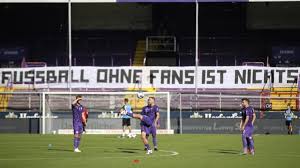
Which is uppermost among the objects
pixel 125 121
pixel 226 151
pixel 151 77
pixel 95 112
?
pixel 151 77

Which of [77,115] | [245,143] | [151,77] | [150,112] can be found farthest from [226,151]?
[151,77]

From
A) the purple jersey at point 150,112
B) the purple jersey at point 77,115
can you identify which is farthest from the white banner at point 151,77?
the purple jersey at point 150,112

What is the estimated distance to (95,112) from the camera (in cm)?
4344

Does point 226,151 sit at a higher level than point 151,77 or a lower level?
lower

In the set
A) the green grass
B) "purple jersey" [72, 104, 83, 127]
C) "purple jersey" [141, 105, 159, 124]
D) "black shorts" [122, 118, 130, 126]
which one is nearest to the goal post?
"black shorts" [122, 118, 130, 126]

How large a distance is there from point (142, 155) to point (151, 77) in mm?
22530

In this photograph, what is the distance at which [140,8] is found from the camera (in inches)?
2141

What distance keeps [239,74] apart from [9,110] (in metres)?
13.9

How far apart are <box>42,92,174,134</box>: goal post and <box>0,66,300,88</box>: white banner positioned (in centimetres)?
379

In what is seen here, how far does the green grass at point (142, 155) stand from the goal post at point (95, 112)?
28.6 feet

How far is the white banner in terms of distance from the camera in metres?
47.4

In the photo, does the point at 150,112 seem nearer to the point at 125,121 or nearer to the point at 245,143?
the point at 245,143

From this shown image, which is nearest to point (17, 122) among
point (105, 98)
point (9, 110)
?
point (9, 110)

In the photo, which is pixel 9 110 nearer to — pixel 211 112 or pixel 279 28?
pixel 211 112
